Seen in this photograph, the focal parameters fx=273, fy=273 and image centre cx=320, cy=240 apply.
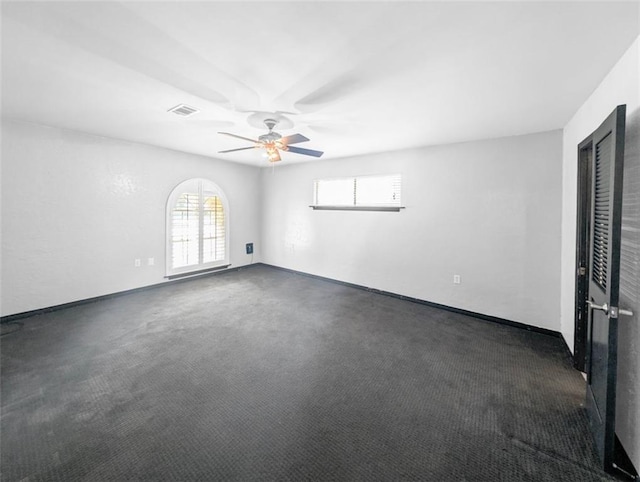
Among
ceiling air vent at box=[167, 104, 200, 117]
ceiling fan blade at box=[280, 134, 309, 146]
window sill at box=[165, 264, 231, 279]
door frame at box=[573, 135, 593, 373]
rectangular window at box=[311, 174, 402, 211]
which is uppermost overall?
ceiling air vent at box=[167, 104, 200, 117]

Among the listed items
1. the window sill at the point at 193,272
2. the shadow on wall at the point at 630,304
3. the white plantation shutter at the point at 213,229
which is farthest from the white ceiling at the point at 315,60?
the window sill at the point at 193,272

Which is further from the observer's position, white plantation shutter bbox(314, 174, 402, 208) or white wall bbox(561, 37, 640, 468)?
white plantation shutter bbox(314, 174, 402, 208)

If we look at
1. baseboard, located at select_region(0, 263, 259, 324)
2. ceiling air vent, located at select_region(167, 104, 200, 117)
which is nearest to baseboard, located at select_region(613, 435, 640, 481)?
ceiling air vent, located at select_region(167, 104, 200, 117)

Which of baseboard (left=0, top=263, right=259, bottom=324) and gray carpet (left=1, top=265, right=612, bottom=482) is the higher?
baseboard (left=0, top=263, right=259, bottom=324)

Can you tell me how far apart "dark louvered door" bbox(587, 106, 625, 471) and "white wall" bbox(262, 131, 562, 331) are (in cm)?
160

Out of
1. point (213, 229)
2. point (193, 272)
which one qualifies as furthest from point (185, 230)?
point (193, 272)

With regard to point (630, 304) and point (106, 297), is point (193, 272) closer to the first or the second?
point (106, 297)

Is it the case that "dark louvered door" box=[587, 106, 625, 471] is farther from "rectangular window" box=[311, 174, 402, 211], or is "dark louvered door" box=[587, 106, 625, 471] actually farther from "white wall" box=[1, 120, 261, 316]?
"white wall" box=[1, 120, 261, 316]

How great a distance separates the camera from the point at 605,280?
166cm

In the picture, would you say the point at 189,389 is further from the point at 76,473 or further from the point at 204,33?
the point at 204,33

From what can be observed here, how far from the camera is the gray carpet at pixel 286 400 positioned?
5.12ft

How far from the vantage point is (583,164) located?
8.16ft

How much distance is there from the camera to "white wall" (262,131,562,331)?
3.31 metres

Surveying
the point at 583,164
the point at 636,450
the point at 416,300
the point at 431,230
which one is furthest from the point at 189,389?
the point at 583,164
